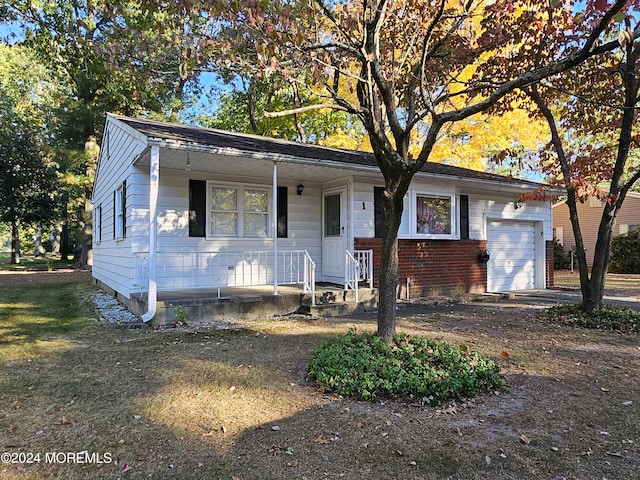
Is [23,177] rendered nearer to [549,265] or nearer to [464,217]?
[464,217]

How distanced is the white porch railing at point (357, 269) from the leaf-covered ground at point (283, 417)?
10.3 ft

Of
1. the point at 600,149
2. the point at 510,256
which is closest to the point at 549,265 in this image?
the point at 510,256

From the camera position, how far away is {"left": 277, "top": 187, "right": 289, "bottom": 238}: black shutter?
32.2 ft

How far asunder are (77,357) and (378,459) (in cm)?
405

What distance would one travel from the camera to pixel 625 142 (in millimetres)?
7180

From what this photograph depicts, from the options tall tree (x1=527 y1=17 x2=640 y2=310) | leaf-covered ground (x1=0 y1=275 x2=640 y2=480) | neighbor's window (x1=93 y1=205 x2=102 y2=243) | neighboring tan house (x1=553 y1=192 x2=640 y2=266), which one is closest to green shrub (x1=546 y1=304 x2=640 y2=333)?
tall tree (x1=527 y1=17 x2=640 y2=310)

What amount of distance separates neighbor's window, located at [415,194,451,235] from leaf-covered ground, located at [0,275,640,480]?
15.6ft

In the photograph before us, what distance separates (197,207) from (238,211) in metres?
0.91

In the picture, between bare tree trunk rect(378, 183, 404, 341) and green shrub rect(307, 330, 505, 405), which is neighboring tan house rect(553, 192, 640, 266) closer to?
bare tree trunk rect(378, 183, 404, 341)

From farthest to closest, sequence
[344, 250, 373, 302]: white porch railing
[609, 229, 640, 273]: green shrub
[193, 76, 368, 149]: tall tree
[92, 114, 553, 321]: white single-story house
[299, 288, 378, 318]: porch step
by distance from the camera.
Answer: [193, 76, 368, 149]: tall tree < [609, 229, 640, 273]: green shrub < [344, 250, 373, 302]: white porch railing < [92, 114, 553, 321]: white single-story house < [299, 288, 378, 318]: porch step

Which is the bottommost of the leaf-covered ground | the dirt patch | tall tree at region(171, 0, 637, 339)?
the leaf-covered ground

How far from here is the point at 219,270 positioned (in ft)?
26.5

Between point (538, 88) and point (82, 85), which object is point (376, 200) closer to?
point (538, 88)

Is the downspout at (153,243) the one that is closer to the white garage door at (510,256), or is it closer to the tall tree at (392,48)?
the tall tree at (392,48)
